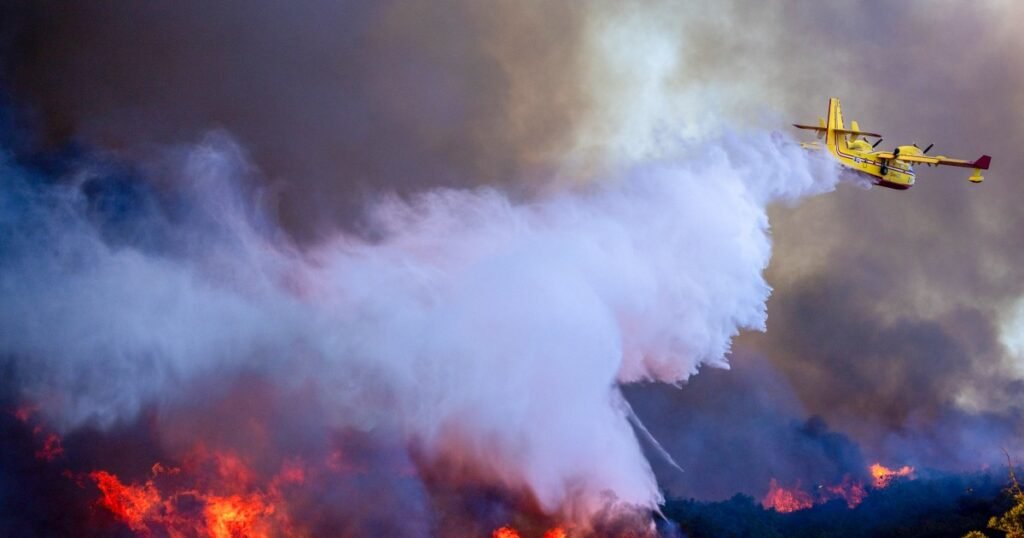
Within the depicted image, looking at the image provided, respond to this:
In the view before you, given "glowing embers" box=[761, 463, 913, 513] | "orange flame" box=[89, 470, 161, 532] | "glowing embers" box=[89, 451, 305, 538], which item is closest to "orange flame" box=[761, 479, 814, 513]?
"glowing embers" box=[761, 463, 913, 513]

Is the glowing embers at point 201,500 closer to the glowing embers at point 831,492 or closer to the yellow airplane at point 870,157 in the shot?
the yellow airplane at point 870,157

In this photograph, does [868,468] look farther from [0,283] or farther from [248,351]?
[0,283]

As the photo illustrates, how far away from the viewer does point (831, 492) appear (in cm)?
7519

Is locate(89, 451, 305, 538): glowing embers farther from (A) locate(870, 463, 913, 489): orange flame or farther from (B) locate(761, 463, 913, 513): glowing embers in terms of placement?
(A) locate(870, 463, 913, 489): orange flame

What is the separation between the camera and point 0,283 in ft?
161

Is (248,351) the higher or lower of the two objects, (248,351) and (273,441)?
the higher

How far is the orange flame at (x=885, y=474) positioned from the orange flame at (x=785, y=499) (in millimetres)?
7341

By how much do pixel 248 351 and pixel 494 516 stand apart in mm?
17221

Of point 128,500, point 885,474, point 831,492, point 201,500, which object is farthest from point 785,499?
point 128,500

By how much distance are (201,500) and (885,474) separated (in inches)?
2304

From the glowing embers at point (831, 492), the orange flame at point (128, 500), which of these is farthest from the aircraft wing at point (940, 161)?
the orange flame at point (128, 500)

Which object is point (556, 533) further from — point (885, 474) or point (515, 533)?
point (885, 474)

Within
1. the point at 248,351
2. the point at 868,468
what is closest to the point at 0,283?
the point at 248,351

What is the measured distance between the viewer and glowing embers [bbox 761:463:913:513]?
7331 cm
